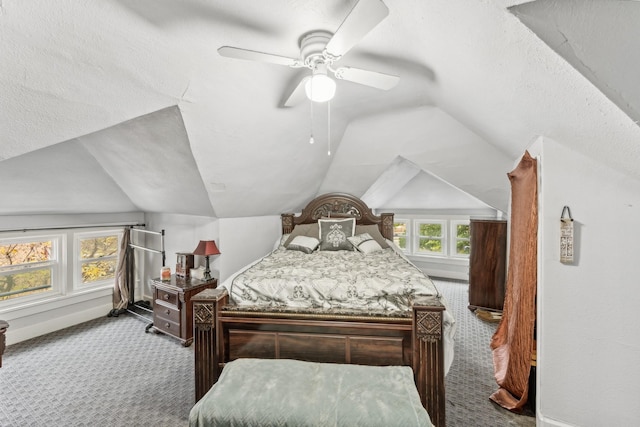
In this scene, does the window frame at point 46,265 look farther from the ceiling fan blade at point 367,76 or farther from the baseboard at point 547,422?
the baseboard at point 547,422

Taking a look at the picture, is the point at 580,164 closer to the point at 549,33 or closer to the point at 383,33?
the point at 549,33

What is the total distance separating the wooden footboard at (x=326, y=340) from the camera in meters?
1.86

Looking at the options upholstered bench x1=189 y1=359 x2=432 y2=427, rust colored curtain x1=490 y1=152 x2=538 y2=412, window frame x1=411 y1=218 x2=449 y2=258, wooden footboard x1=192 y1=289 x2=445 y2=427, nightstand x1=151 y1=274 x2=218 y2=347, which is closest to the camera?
upholstered bench x1=189 y1=359 x2=432 y2=427

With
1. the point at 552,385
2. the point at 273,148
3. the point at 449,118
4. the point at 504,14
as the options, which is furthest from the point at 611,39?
the point at 273,148

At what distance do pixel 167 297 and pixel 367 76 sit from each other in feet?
10.2

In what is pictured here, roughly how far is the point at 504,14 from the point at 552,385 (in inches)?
83.7

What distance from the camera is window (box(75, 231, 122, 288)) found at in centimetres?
388

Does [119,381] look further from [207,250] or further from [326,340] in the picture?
[326,340]

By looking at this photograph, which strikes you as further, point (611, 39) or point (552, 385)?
point (552, 385)

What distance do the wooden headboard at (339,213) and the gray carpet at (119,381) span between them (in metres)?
1.76

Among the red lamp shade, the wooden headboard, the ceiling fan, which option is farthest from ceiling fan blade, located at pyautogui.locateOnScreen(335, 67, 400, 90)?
the wooden headboard

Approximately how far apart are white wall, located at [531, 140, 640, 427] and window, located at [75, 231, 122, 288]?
496cm

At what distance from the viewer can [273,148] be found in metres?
3.11

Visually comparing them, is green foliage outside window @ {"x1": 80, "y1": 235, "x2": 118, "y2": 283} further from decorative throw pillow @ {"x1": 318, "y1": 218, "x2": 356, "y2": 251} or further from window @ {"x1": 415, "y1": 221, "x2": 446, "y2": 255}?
window @ {"x1": 415, "y1": 221, "x2": 446, "y2": 255}
